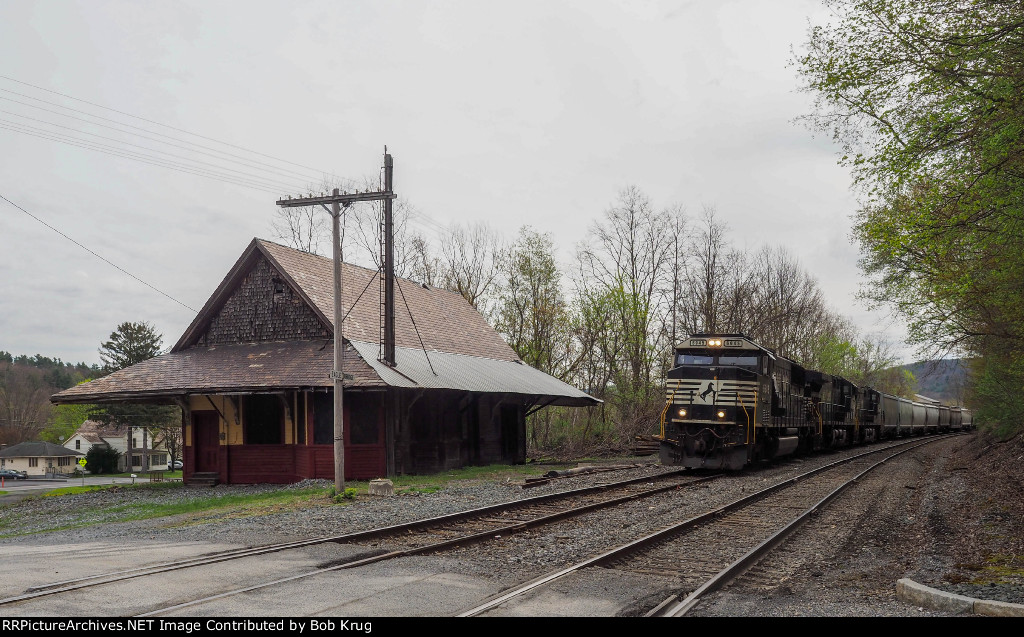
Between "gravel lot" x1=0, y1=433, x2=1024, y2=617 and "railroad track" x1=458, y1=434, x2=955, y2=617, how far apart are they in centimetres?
21

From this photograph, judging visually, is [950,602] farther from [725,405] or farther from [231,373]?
[231,373]

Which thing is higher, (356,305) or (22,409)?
(356,305)

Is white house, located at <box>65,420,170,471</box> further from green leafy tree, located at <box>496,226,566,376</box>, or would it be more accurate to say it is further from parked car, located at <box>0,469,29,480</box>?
green leafy tree, located at <box>496,226,566,376</box>

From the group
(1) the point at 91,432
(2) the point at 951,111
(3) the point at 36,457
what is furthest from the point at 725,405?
(1) the point at 91,432

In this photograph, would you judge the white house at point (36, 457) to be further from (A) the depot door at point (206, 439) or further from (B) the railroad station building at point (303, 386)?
(B) the railroad station building at point (303, 386)

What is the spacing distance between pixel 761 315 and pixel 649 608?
150 feet

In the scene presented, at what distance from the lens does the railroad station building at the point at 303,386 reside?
22.8 meters

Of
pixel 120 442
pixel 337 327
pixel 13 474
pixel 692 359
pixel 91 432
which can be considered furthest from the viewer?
pixel 120 442

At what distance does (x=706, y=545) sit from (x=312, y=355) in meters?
15.5

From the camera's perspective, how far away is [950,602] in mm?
6797

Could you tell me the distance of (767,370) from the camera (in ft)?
74.4

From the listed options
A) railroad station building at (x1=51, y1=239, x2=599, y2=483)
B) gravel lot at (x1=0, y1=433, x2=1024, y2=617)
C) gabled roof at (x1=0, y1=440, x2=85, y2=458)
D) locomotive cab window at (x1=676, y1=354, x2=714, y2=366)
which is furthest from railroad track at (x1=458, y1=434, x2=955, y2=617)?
gabled roof at (x1=0, y1=440, x2=85, y2=458)

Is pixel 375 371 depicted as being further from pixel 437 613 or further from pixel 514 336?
pixel 514 336

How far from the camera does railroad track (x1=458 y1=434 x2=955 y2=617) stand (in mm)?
7683
